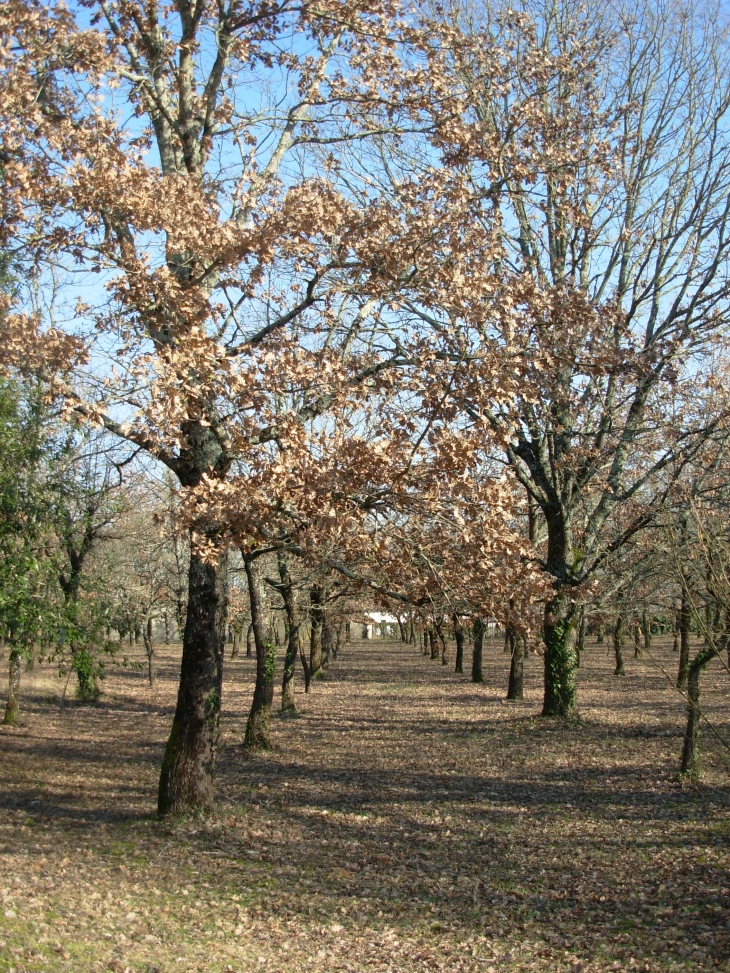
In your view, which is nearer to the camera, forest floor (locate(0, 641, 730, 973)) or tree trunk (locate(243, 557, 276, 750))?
forest floor (locate(0, 641, 730, 973))

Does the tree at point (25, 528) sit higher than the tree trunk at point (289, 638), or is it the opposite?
the tree at point (25, 528)

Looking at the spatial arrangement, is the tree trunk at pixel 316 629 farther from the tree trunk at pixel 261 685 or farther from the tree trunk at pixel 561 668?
the tree trunk at pixel 561 668

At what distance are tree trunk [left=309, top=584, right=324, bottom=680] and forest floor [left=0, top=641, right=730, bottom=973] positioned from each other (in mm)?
4269

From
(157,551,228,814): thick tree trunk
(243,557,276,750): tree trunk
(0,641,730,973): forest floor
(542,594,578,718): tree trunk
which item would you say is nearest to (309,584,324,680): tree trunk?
(243,557,276,750): tree trunk

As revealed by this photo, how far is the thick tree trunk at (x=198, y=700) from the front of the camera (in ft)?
34.4

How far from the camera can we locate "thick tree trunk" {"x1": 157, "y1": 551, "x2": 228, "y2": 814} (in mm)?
10484

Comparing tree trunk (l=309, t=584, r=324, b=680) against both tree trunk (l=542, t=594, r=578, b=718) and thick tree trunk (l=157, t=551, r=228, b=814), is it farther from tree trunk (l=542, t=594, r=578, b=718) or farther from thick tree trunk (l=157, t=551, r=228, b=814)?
thick tree trunk (l=157, t=551, r=228, b=814)

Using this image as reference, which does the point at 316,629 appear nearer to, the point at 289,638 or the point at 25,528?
the point at 289,638

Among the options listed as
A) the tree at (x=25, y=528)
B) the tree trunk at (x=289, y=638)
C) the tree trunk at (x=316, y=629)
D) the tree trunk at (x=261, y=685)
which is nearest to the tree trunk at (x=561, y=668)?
the tree trunk at (x=316, y=629)

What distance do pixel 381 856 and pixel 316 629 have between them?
22.1m

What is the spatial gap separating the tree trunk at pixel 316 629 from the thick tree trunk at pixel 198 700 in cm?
794

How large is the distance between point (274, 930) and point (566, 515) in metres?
13.3

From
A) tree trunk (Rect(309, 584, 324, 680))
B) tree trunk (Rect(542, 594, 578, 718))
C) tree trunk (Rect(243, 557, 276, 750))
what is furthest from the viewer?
tree trunk (Rect(309, 584, 324, 680))

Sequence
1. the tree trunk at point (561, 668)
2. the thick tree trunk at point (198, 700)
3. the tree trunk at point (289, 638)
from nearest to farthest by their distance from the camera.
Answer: the thick tree trunk at point (198, 700) → the tree trunk at point (289, 638) → the tree trunk at point (561, 668)
